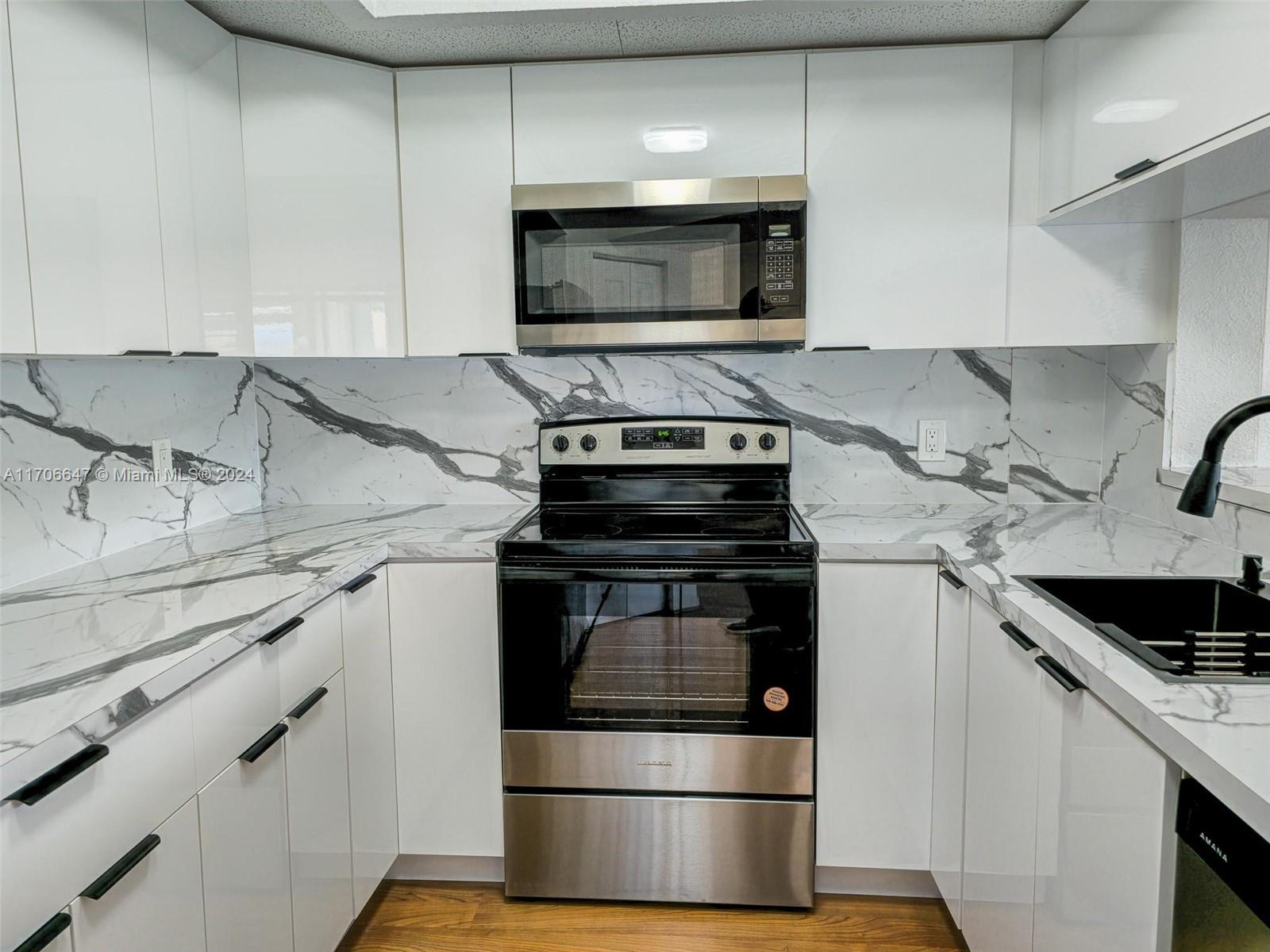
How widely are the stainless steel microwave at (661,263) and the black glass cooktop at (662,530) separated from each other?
45cm

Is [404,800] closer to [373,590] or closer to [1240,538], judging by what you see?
[373,590]

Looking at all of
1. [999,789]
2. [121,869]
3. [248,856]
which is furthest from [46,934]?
[999,789]

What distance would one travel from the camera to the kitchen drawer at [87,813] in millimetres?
889

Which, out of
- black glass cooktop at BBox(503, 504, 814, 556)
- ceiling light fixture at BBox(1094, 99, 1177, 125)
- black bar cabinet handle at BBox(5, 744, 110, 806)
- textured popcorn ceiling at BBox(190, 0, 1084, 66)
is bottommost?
black bar cabinet handle at BBox(5, 744, 110, 806)

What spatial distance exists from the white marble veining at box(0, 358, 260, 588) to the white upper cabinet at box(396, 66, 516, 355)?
A: 627 mm

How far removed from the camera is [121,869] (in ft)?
3.44

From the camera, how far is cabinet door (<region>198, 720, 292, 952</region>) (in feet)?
4.18

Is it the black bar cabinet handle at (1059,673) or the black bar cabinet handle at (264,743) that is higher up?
the black bar cabinet handle at (1059,673)

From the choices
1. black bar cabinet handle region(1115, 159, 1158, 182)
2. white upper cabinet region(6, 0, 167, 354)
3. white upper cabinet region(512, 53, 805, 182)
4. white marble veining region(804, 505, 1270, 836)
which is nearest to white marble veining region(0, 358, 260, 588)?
white upper cabinet region(6, 0, 167, 354)

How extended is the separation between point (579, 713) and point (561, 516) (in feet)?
1.81

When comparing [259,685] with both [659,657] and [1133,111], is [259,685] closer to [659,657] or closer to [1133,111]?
[659,657]

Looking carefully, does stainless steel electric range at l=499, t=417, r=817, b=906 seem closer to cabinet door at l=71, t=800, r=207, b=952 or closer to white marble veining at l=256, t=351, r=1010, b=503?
white marble veining at l=256, t=351, r=1010, b=503

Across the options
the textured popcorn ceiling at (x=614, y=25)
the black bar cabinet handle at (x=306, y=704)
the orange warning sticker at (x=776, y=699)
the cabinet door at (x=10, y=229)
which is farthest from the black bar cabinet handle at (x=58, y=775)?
the textured popcorn ceiling at (x=614, y=25)

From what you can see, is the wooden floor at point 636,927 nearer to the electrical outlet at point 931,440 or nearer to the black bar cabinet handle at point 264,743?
the black bar cabinet handle at point 264,743
